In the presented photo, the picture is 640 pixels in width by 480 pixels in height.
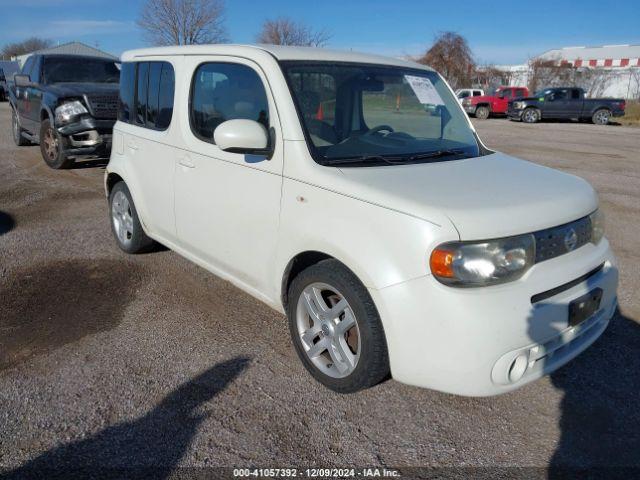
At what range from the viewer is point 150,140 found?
412cm

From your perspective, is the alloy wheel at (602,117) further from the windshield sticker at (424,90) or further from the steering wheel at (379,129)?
the steering wheel at (379,129)

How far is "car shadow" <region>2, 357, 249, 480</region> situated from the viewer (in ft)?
7.55

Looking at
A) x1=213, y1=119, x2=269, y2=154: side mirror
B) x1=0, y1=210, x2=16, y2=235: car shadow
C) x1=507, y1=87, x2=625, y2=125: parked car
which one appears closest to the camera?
x1=213, y1=119, x2=269, y2=154: side mirror

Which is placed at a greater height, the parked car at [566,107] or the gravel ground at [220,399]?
the parked car at [566,107]

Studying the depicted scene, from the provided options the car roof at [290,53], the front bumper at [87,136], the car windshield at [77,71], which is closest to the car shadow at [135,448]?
the car roof at [290,53]

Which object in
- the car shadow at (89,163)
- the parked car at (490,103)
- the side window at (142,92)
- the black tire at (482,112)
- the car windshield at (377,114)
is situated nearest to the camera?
the car windshield at (377,114)

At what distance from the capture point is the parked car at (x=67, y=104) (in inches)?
332

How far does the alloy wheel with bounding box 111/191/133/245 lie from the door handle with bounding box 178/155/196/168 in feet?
3.97

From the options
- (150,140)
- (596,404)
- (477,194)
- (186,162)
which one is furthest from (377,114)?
(596,404)

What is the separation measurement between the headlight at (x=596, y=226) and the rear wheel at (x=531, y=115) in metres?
25.1

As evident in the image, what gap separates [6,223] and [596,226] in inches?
242

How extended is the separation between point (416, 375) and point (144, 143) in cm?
298

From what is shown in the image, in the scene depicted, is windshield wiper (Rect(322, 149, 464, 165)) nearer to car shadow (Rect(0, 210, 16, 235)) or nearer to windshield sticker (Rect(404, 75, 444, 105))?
windshield sticker (Rect(404, 75, 444, 105))

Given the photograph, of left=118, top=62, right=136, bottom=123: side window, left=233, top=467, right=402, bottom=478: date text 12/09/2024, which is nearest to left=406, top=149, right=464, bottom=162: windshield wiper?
left=233, top=467, right=402, bottom=478: date text 12/09/2024
